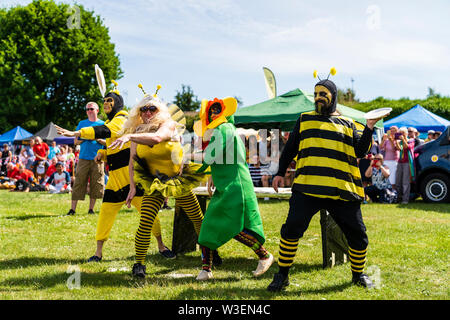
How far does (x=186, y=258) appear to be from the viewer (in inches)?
221

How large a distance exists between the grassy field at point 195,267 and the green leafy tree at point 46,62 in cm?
2477

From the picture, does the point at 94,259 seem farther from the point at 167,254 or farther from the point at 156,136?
the point at 156,136

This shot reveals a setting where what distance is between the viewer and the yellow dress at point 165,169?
4773mm

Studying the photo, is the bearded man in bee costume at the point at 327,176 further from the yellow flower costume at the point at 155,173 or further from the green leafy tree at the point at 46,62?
the green leafy tree at the point at 46,62

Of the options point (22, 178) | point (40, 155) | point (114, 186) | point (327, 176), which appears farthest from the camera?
point (40, 155)

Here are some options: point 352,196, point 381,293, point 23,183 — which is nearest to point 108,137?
point 352,196

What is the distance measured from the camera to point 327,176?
3.94 metres

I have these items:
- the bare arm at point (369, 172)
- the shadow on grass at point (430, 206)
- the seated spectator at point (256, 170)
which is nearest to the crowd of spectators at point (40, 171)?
the seated spectator at point (256, 170)

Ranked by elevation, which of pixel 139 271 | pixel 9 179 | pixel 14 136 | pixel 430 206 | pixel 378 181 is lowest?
pixel 430 206

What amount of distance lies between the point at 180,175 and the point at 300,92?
799cm

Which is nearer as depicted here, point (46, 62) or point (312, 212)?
point (312, 212)

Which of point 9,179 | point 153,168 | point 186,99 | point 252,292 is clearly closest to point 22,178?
point 9,179

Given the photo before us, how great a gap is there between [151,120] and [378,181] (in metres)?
8.65
